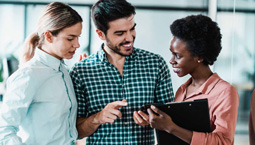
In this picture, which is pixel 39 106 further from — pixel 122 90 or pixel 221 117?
pixel 221 117

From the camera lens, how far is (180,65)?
150cm

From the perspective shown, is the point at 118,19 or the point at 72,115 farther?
the point at 118,19

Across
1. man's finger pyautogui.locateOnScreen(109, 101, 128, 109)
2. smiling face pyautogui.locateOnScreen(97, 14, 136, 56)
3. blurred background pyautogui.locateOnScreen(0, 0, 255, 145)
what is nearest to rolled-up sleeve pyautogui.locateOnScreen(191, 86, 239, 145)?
man's finger pyautogui.locateOnScreen(109, 101, 128, 109)

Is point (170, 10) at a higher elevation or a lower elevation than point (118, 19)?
higher

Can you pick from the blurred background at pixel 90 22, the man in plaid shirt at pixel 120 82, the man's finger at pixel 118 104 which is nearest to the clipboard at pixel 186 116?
the man's finger at pixel 118 104

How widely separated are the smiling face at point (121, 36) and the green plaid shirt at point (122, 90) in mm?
74

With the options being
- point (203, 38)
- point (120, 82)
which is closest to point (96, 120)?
point (120, 82)

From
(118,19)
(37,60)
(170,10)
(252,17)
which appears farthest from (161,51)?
(37,60)

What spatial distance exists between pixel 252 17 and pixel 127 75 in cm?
163

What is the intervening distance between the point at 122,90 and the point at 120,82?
0.15ft

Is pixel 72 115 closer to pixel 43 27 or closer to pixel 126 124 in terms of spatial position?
pixel 126 124

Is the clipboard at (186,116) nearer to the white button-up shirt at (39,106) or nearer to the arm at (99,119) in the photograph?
the arm at (99,119)

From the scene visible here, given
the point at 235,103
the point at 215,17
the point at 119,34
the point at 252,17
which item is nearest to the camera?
the point at 235,103

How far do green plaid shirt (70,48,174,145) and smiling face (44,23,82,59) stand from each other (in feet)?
0.67
